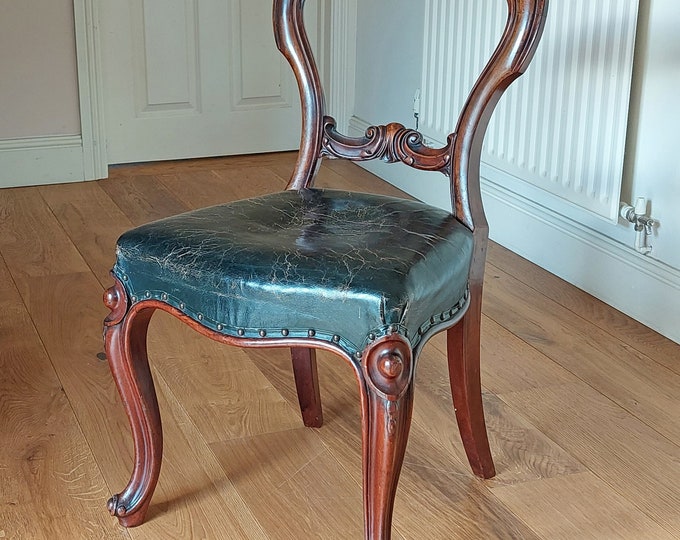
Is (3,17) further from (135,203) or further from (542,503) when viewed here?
(542,503)

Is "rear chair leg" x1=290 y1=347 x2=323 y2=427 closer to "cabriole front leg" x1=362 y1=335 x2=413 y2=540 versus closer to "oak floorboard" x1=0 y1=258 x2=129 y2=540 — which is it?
"oak floorboard" x1=0 y1=258 x2=129 y2=540

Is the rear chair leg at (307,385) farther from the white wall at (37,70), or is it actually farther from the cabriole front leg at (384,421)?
the white wall at (37,70)

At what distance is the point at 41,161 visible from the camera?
322cm

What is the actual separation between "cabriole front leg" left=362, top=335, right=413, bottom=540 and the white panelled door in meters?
2.40

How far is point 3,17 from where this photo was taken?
9.98ft

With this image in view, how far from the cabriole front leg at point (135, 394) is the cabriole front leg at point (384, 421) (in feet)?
1.14

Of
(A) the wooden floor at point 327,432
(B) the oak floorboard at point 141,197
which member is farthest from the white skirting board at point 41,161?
(A) the wooden floor at point 327,432

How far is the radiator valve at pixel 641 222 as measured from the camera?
7.11ft

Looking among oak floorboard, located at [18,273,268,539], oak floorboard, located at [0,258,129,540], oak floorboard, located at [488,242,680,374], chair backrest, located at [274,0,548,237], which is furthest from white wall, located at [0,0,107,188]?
chair backrest, located at [274,0,548,237]

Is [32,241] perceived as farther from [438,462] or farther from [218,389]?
[438,462]

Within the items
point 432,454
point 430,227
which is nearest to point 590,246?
point 432,454

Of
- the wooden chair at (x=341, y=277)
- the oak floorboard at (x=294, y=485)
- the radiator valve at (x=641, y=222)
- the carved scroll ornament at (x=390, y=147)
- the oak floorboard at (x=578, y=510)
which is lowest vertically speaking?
the oak floorboard at (x=578, y=510)

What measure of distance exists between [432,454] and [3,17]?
2.10m

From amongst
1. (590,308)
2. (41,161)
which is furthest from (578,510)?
(41,161)
